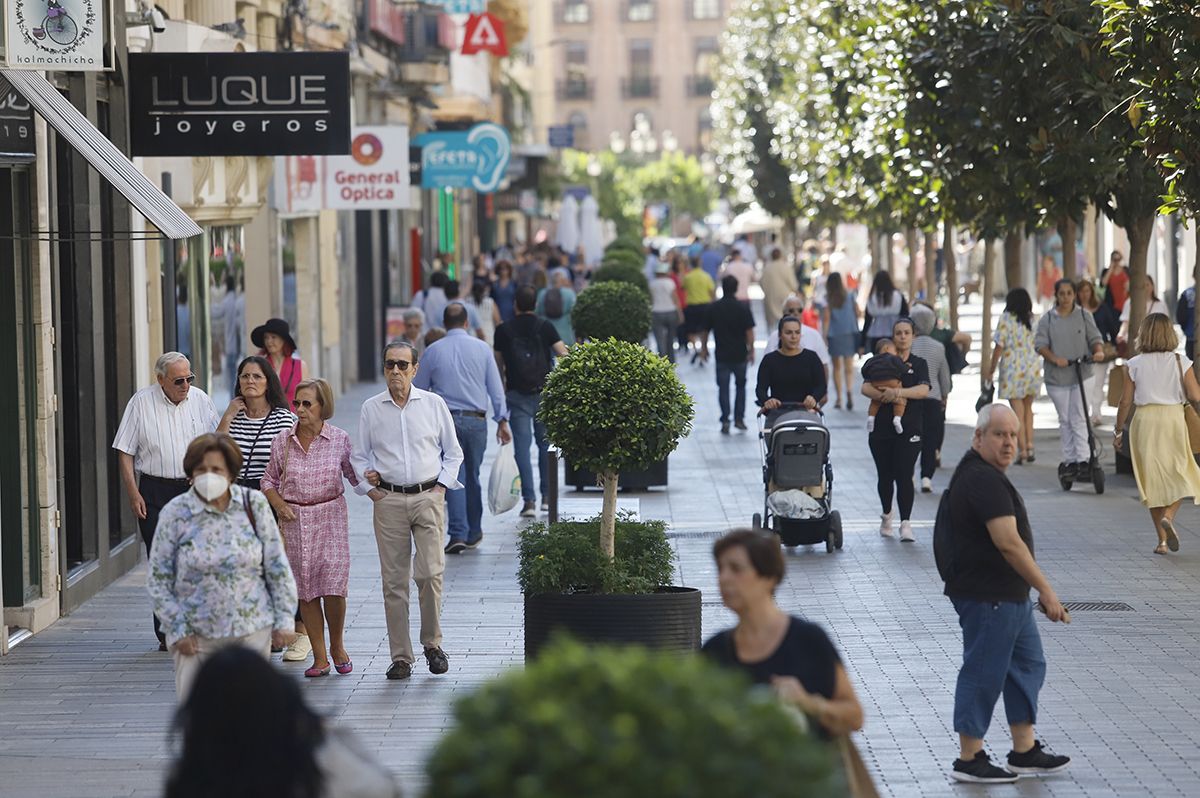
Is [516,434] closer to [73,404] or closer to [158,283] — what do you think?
[158,283]

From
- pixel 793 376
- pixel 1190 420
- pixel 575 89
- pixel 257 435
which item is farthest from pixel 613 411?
pixel 575 89

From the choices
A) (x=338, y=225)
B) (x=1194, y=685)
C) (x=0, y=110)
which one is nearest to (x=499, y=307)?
(x=338, y=225)

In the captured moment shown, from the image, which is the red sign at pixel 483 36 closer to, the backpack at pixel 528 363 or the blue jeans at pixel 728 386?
the blue jeans at pixel 728 386

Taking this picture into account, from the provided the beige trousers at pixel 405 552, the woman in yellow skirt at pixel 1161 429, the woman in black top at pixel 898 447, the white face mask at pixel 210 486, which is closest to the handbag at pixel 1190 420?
the woman in yellow skirt at pixel 1161 429

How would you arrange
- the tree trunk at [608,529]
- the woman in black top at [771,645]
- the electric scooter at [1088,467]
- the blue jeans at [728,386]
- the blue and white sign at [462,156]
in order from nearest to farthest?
the woman in black top at [771,645]
the tree trunk at [608,529]
the electric scooter at [1088,467]
the blue jeans at [728,386]
the blue and white sign at [462,156]

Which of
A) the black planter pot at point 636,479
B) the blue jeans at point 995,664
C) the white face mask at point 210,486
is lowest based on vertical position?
the black planter pot at point 636,479

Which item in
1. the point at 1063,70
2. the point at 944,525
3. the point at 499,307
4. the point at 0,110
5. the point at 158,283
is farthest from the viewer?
the point at 499,307

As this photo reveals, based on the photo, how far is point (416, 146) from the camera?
108 feet

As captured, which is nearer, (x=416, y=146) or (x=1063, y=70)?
(x=1063, y=70)

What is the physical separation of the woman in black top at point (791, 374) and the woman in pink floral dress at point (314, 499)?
582 cm

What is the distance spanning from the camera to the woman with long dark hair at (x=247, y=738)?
4684 mm

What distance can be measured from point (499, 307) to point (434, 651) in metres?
18.7

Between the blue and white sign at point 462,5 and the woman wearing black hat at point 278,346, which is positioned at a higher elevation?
the blue and white sign at point 462,5

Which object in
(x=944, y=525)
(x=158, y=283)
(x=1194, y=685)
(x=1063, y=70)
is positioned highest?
(x=1063, y=70)
